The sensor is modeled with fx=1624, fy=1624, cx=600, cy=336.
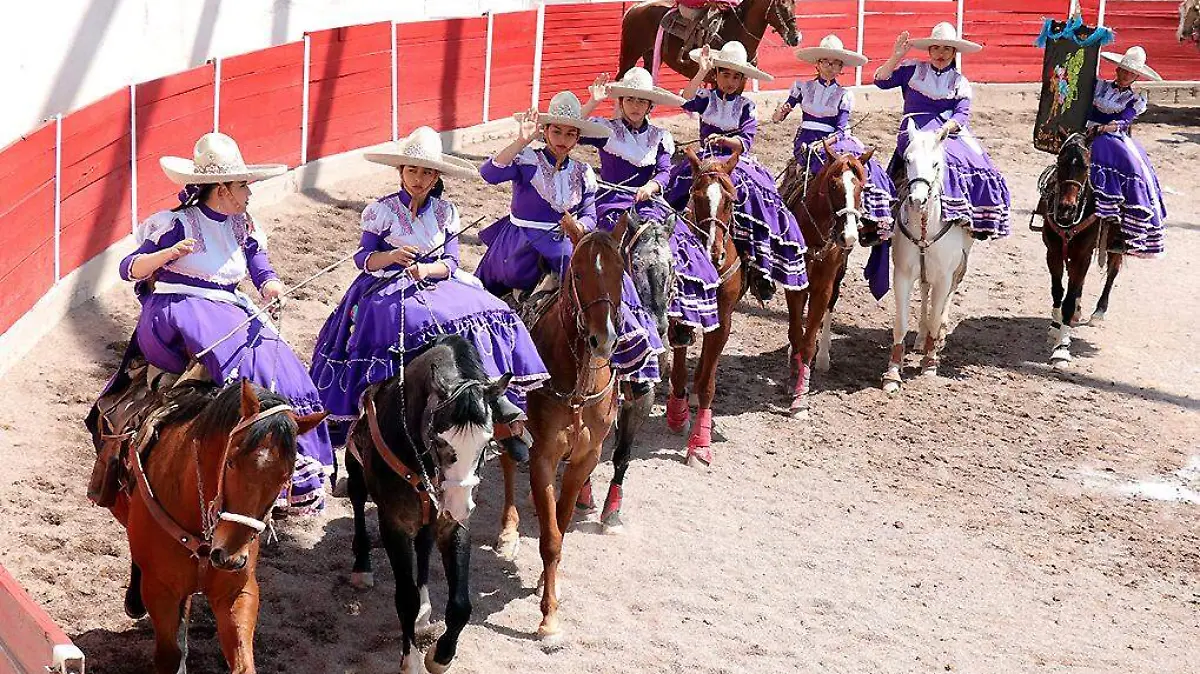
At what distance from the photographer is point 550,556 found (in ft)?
28.1

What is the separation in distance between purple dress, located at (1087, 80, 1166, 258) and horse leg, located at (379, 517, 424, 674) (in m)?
8.24

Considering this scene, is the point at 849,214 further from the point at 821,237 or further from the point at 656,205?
the point at 656,205

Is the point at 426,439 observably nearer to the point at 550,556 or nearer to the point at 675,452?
the point at 550,556

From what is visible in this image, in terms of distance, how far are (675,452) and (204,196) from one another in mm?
5050

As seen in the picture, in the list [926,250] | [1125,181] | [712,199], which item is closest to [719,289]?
[712,199]

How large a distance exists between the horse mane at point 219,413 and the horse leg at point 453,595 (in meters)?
1.32

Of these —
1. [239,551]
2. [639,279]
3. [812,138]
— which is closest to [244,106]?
[812,138]

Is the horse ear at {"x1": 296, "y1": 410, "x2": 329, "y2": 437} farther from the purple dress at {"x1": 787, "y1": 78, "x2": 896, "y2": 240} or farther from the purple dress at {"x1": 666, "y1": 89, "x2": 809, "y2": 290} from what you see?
the purple dress at {"x1": 787, "y1": 78, "x2": 896, "y2": 240}

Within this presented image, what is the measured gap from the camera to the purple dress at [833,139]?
40.9 feet

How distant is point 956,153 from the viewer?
1316 centimetres

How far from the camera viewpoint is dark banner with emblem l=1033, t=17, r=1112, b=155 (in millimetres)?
13961

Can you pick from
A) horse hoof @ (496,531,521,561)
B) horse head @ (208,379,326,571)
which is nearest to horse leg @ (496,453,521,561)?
horse hoof @ (496,531,521,561)

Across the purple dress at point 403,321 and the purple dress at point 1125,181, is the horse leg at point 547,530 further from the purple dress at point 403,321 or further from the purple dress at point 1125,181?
the purple dress at point 1125,181

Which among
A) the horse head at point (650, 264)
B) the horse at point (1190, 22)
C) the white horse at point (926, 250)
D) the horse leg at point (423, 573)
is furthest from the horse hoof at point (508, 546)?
the horse at point (1190, 22)
